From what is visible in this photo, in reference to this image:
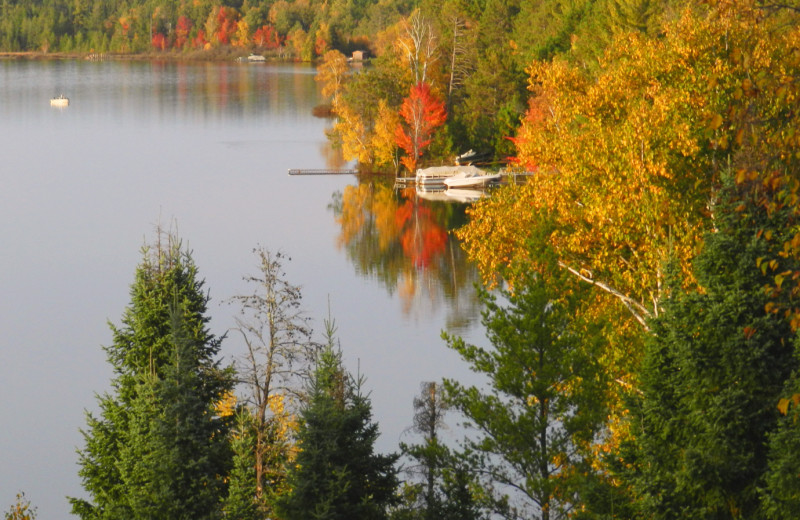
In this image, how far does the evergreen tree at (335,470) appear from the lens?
13547 millimetres

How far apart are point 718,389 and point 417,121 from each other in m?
45.2

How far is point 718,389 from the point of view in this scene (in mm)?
11672

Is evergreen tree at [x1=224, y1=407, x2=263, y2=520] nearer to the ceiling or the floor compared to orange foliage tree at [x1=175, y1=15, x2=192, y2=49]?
nearer to the floor

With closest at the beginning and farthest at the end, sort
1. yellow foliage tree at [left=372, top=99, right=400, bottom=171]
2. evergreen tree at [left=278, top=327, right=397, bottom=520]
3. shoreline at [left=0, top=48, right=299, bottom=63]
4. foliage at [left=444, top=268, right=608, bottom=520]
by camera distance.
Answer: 1. evergreen tree at [left=278, top=327, right=397, bottom=520]
2. foliage at [left=444, top=268, right=608, bottom=520]
3. yellow foliage tree at [left=372, top=99, right=400, bottom=171]
4. shoreline at [left=0, top=48, right=299, bottom=63]

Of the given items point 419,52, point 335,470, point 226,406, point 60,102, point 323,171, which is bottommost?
point 323,171

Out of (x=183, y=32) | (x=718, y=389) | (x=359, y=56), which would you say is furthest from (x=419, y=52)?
(x=183, y=32)

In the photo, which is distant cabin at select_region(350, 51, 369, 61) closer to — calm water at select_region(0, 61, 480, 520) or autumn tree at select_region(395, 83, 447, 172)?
calm water at select_region(0, 61, 480, 520)

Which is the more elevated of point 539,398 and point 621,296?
point 621,296

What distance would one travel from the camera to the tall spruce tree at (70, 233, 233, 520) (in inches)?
564

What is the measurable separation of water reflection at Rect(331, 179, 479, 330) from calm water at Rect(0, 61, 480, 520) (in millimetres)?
109

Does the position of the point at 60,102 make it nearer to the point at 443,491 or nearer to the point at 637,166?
the point at 637,166

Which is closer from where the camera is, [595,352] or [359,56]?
[595,352]

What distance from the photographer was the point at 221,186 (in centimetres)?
5278

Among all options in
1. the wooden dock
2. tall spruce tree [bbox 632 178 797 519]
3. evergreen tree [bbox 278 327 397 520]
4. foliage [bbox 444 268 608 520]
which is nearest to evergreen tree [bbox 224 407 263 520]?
evergreen tree [bbox 278 327 397 520]
